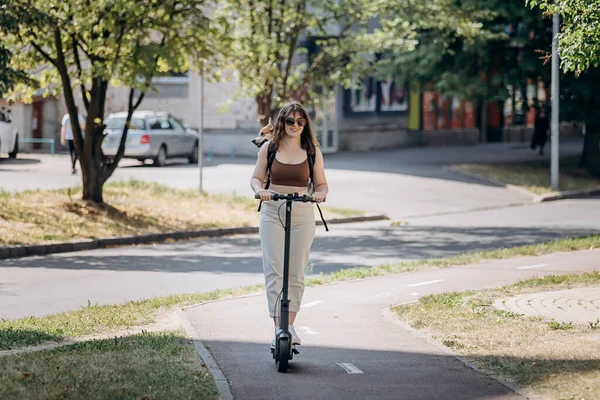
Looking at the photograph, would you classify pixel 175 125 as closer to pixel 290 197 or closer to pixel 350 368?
pixel 290 197

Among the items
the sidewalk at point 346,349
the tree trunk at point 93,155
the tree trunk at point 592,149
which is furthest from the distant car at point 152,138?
Answer: the sidewalk at point 346,349

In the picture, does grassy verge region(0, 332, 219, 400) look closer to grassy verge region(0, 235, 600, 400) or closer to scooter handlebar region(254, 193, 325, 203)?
grassy verge region(0, 235, 600, 400)

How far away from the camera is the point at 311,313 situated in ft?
35.7

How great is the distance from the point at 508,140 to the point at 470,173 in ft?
56.5

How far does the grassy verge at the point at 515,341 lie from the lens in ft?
24.0

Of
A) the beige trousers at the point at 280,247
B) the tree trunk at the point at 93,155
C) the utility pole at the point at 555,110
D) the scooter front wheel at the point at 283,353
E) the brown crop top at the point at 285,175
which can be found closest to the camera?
the scooter front wheel at the point at 283,353

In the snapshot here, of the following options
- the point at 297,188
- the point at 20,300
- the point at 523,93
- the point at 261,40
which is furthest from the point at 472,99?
the point at 297,188

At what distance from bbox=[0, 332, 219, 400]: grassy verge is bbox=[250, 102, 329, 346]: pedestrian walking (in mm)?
797

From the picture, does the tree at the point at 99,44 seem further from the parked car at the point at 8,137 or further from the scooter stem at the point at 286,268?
the scooter stem at the point at 286,268

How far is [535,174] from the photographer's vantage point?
3225cm

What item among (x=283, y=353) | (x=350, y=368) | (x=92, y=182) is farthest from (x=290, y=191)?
(x=92, y=182)

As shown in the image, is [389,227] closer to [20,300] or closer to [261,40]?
[261,40]

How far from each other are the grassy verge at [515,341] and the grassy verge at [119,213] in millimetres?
8327

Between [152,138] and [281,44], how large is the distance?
1054 cm
